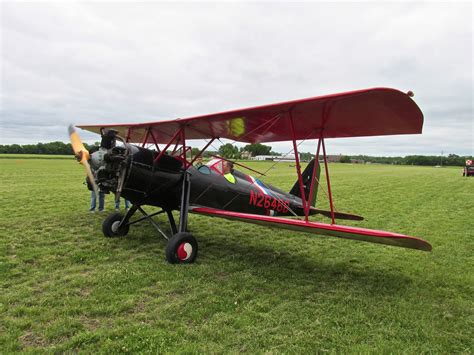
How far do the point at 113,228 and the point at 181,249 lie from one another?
7.38 ft

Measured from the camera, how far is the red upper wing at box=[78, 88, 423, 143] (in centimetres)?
400

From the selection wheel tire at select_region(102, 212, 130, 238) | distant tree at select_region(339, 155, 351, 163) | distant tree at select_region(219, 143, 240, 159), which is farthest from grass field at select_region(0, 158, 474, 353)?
distant tree at select_region(339, 155, 351, 163)

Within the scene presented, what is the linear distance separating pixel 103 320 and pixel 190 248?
2027 millimetres

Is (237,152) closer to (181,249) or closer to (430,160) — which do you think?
(181,249)

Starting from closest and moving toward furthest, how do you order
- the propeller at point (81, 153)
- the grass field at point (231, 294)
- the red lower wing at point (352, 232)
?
1. the grass field at point (231, 294)
2. the red lower wing at point (352, 232)
3. the propeller at point (81, 153)

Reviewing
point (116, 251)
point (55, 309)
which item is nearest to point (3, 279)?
point (55, 309)

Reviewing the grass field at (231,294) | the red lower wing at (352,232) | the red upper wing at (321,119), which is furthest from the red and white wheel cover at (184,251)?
the red upper wing at (321,119)

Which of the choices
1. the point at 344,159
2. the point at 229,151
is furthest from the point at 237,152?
the point at 344,159

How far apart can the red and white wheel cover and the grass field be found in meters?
0.20

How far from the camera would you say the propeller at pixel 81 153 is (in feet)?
17.2

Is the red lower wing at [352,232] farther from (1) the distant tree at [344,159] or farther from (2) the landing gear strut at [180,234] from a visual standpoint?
(1) the distant tree at [344,159]

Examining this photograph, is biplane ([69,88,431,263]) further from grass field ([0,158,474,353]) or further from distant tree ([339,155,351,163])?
distant tree ([339,155,351,163])

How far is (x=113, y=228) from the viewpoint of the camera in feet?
21.8

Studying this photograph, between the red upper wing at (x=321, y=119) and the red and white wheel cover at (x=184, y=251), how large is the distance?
2.09 metres
